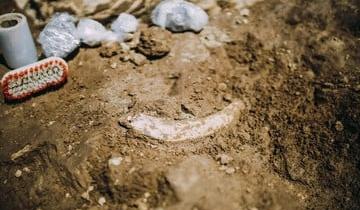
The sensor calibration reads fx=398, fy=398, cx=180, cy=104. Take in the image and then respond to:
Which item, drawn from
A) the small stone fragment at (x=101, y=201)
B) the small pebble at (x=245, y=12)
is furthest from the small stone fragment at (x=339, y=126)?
the small stone fragment at (x=101, y=201)

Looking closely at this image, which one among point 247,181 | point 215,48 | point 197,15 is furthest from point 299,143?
point 197,15

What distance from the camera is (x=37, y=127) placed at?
2.03 metres

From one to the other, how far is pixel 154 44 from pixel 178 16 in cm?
24

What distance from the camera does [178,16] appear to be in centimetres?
244

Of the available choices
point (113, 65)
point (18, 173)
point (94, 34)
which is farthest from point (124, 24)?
point (18, 173)

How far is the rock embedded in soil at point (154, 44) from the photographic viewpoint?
2338 mm

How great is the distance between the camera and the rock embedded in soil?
2338 millimetres

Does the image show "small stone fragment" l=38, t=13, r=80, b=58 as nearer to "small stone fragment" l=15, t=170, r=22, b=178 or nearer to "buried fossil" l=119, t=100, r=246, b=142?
"buried fossil" l=119, t=100, r=246, b=142

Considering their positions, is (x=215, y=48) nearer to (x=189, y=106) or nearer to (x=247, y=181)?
(x=189, y=106)

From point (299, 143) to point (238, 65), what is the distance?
599 mm

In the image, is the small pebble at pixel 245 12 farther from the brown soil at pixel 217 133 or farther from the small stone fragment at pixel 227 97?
the small stone fragment at pixel 227 97

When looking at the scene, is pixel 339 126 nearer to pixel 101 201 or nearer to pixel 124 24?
pixel 101 201

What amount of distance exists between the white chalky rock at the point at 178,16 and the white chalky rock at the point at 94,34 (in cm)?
26

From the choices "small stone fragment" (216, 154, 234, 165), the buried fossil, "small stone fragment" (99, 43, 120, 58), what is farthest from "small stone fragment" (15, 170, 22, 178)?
"small stone fragment" (216, 154, 234, 165)
